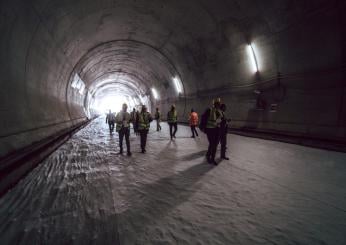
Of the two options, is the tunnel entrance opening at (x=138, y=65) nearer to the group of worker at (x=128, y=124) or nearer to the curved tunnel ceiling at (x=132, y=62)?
the curved tunnel ceiling at (x=132, y=62)

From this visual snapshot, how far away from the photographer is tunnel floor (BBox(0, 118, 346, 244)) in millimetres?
2523

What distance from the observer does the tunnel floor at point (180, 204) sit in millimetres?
2523

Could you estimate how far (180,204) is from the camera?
11.0 feet

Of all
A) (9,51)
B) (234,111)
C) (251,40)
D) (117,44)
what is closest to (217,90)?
(234,111)

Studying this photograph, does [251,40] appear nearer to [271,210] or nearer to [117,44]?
[271,210]

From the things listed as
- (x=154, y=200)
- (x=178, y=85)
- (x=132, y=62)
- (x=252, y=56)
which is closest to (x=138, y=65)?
(x=132, y=62)

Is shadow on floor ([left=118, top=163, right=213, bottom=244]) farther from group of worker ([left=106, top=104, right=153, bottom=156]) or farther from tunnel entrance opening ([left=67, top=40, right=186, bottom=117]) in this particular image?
tunnel entrance opening ([left=67, top=40, right=186, bottom=117])

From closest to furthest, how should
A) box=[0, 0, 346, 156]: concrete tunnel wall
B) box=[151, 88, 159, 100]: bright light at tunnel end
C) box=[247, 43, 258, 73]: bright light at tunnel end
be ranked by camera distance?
box=[0, 0, 346, 156]: concrete tunnel wall
box=[247, 43, 258, 73]: bright light at tunnel end
box=[151, 88, 159, 100]: bright light at tunnel end

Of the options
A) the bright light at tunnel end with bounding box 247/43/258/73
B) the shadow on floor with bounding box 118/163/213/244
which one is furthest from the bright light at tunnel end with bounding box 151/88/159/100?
the shadow on floor with bounding box 118/163/213/244

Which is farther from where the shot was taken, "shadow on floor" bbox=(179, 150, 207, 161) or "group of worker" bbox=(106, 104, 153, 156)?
"group of worker" bbox=(106, 104, 153, 156)

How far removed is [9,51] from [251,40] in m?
9.56

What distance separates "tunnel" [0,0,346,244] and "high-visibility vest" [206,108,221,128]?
39cm

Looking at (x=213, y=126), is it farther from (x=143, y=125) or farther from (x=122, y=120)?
(x=122, y=120)

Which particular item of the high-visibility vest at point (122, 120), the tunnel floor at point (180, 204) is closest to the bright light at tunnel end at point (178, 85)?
the high-visibility vest at point (122, 120)
